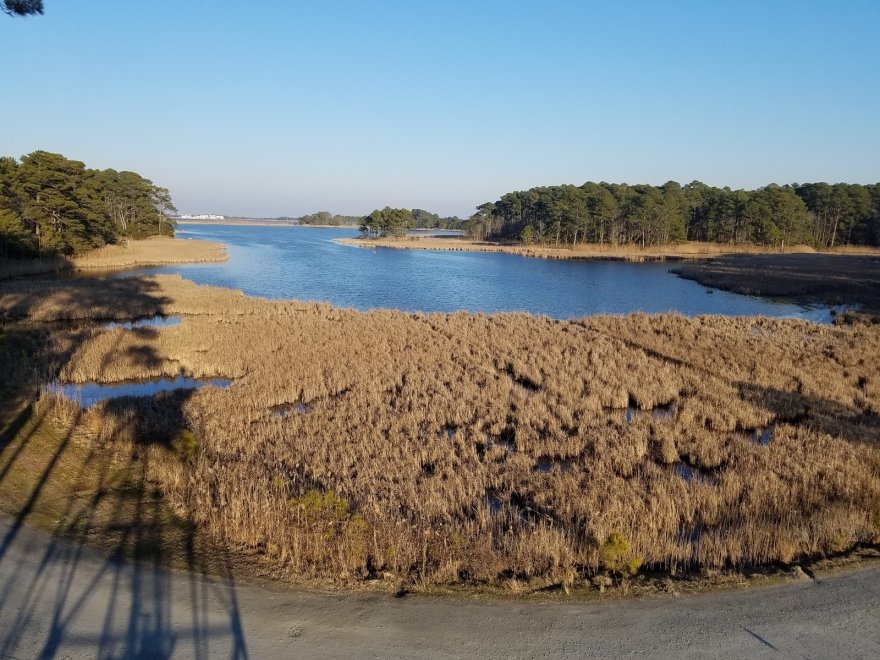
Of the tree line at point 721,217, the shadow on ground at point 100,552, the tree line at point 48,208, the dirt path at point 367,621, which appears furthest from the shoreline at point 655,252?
the dirt path at point 367,621

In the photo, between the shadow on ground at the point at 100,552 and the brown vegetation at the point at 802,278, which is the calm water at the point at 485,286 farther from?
the shadow on ground at the point at 100,552

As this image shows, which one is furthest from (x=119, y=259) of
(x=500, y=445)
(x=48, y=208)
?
(x=500, y=445)

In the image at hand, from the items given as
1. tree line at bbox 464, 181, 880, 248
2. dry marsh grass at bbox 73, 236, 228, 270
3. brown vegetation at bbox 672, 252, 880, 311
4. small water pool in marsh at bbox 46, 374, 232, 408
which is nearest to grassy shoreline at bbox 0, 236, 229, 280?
dry marsh grass at bbox 73, 236, 228, 270

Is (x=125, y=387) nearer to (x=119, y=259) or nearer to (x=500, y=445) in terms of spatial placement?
(x=500, y=445)

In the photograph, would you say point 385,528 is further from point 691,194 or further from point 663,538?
point 691,194

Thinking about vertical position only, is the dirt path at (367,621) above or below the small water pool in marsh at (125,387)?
above

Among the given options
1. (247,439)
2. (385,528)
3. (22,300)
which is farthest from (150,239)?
(385,528)
